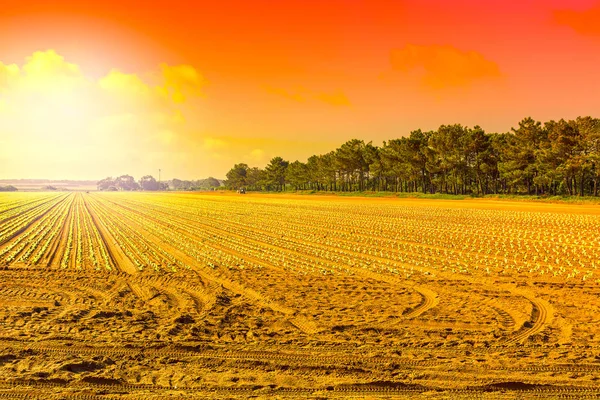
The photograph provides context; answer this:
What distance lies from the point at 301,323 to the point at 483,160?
78.6 meters

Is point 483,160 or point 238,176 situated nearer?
point 483,160

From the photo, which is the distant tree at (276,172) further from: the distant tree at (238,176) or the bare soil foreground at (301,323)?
the bare soil foreground at (301,323)

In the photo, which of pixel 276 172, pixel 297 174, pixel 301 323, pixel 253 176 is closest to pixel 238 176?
pixel 253 176

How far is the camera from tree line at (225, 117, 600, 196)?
64500 mm

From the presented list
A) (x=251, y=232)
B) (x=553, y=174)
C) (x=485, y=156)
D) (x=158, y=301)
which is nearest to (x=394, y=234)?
(x=251, y=232)

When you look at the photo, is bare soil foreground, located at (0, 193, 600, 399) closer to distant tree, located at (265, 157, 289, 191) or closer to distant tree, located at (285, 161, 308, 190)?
distant tree, located at (285, 161, 308, 190)

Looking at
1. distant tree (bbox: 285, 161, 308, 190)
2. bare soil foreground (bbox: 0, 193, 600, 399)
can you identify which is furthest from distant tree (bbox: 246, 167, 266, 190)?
bare soil foreground (bbox: 0, 193, 600, 399)

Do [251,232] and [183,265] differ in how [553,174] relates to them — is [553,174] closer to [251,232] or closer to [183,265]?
[251,232]

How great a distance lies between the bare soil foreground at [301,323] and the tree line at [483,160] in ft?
163

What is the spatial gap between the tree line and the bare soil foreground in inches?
1958

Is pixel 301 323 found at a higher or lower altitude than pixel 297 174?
lower

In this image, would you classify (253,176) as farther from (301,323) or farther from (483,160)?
(301,323)

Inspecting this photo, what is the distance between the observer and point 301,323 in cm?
981

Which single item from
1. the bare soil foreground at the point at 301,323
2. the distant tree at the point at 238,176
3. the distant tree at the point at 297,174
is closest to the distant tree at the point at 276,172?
the distant tree at the point at 297,174
